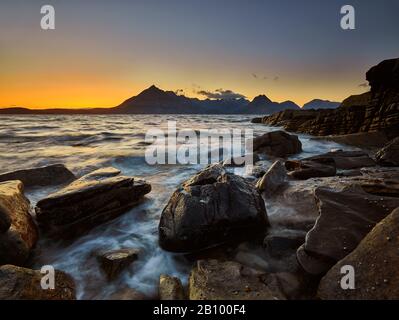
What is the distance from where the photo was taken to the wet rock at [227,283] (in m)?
2.77

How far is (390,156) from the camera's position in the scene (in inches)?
325

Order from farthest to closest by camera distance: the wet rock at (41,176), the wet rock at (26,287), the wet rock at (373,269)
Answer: the wet rock at (41,176), the wet rock at (26,287), the wet rock at (373,269)

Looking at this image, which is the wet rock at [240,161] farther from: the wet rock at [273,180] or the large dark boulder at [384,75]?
the large dark boulder at [384,75]

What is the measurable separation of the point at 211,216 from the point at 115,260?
1439 millimetres

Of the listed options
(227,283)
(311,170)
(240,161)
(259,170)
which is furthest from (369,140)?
(227,283)

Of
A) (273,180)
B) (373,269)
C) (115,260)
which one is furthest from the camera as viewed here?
(273,180)

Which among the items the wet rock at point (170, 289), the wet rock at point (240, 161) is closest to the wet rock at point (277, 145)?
the wet rock at point (240, 161)

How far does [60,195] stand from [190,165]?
6.06 m

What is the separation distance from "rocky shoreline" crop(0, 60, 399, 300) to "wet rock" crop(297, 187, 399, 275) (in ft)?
0.04

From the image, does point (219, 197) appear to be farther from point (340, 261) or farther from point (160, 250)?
point (340, 261)

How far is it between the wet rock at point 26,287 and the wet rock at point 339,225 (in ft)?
9.02

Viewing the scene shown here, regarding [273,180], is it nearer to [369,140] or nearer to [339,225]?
[339,225]

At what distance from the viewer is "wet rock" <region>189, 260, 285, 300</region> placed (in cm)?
277

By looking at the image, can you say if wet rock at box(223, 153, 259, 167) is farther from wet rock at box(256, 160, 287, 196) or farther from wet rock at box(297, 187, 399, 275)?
wet rock at box(297, 187, 399, 275)
